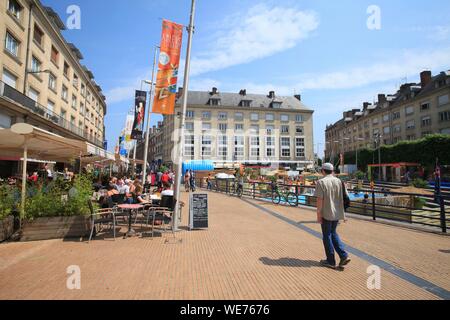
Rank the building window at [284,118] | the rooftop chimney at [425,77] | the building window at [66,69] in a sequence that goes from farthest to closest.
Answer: the building window at [284,118] < the rooftop chimney at [425,77] < the building window at [66,69]

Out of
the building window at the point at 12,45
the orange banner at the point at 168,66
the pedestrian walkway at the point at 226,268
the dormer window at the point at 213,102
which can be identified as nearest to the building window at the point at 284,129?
the dormer window at the point at 213,102

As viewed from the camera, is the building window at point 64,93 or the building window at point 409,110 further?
the building window at point 409,110

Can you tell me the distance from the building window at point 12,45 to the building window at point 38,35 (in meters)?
2.24

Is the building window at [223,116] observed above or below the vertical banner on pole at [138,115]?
above

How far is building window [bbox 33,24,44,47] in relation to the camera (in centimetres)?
2247

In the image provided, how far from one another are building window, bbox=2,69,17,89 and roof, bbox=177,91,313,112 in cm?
3780

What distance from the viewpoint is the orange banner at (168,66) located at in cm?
800

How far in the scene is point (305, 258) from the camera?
488cm

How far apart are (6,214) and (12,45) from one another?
2025 cm

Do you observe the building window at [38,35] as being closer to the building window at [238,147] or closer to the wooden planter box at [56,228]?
the wooden planter box at [56,228]

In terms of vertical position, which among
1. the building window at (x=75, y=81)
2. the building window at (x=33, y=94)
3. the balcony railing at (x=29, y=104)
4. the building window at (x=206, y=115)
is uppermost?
the building window at (x=206, y=115)

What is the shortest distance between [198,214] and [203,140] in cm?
4937

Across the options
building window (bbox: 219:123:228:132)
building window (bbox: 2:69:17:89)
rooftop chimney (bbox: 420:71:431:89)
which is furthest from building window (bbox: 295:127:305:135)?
building window (bbox: 2:69:17:89)
